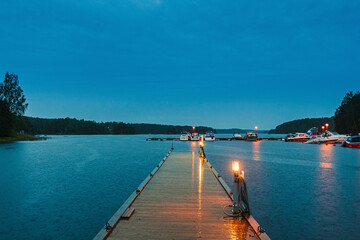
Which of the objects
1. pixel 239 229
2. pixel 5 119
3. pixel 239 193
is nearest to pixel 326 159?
pixel 239 193

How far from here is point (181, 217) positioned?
7.68m

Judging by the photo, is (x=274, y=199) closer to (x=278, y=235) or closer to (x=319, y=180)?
(x=278, y=235)

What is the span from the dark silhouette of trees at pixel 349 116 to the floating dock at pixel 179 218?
277 ft

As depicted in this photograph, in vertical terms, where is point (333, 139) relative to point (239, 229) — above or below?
above

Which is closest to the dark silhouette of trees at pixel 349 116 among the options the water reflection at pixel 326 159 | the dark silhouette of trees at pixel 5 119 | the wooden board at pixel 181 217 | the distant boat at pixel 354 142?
the distant boat at pixel 354 142

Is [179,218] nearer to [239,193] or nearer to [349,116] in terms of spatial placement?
[239,193]

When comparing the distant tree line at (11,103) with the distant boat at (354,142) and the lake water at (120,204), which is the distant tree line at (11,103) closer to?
the lake water at (120,204)

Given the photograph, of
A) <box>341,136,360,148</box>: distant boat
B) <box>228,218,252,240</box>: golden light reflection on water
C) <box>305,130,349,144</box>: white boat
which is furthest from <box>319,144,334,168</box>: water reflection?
<box>305,130,349,144</box>: white boat

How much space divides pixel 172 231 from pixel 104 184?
14.2 m

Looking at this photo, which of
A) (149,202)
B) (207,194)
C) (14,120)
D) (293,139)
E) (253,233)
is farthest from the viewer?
(293,139)

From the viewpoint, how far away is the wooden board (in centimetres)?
642

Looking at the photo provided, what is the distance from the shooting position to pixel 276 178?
21.5 meters

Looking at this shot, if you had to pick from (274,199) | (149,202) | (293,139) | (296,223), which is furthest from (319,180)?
(293,139)

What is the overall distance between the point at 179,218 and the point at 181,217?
104 millimetres
